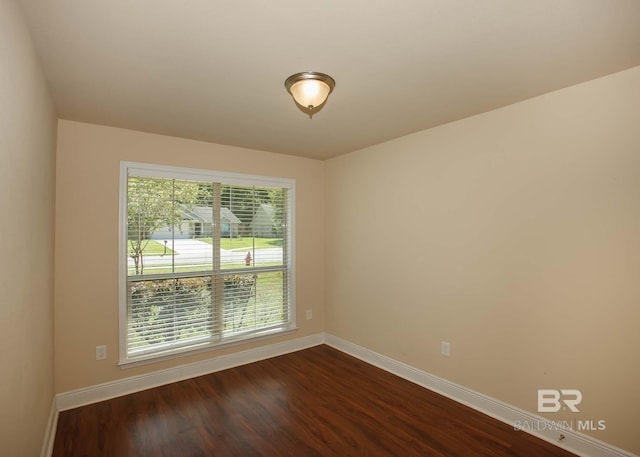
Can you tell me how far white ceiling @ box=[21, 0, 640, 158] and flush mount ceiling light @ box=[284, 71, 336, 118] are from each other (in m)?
0.05

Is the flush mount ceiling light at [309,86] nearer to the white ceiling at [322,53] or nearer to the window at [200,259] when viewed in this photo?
the white ceiling at [322,53]

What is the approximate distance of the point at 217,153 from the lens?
3.60 meters

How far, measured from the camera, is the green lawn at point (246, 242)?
145 inches

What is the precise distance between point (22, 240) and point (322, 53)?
181cm

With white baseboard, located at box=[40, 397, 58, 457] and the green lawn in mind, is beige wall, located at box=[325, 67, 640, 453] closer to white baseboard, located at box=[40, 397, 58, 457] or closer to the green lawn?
the green lawn

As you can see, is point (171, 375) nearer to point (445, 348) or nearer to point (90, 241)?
point (90, 241)

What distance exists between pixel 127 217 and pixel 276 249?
5.64 feet

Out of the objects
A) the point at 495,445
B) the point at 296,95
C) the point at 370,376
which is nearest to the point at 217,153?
the point at 296,95

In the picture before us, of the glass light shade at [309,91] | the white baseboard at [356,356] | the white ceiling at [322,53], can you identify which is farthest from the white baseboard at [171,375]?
the glass light shade at [309,91]

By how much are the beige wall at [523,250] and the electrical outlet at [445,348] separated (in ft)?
0.18

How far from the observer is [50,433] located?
2.28 m

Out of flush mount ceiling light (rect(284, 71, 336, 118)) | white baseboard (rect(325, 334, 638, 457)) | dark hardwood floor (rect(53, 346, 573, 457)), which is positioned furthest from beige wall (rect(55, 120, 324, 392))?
white baseboard (rect(325, 334, 638, 457))

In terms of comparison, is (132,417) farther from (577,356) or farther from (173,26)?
(577,356)

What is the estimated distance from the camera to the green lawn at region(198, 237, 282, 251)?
3682 millimetres
